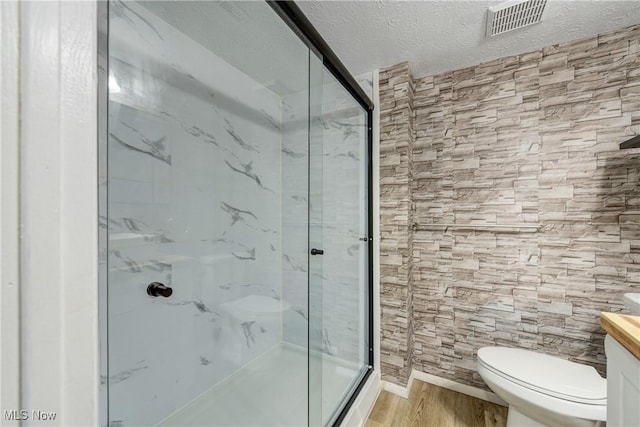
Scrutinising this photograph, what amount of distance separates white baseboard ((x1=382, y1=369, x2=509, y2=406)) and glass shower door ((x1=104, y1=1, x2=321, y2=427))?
689 mm

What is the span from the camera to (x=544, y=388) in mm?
1162

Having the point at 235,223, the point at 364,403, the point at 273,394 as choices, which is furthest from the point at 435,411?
the point at 235,223

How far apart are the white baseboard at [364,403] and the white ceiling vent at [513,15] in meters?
2.03

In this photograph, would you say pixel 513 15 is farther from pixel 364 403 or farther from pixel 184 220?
pixel 364 403

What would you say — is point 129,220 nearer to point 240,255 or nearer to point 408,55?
point 240,255

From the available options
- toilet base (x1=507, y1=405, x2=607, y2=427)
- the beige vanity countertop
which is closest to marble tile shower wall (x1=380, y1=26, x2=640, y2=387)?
toilet base (x1=507, y1=405, x2=607, y2=427)

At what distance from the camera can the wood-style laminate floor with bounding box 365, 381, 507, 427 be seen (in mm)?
1521

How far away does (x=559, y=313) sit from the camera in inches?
61.2

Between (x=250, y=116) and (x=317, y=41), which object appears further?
(x=250, y=116)

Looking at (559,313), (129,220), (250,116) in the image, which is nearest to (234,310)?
(129,220)

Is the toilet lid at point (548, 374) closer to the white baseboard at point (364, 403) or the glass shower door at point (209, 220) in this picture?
the white baseboard at point (364, 403)

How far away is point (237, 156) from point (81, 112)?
1.40 metres

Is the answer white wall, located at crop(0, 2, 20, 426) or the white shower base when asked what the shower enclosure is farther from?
white wall, located at crop(0, 2, 20, 426)

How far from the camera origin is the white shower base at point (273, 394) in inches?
55.1
